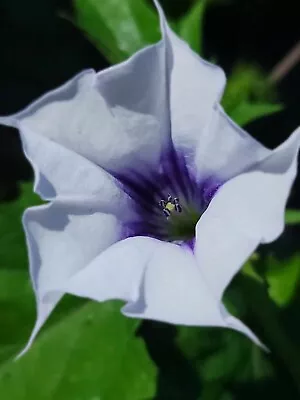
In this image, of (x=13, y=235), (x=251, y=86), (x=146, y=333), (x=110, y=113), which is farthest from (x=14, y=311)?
(x=251, y=86)

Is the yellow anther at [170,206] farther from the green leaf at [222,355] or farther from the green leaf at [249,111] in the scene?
the green leaf at [222,355]

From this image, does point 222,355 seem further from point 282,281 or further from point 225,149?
point 225,149

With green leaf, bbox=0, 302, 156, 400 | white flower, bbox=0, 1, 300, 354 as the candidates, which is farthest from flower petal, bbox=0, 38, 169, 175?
green leaf, bbox=0, 302, 156, 400

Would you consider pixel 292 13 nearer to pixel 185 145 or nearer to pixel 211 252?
pixel 185 145

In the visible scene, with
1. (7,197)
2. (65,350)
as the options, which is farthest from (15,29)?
(65,350)

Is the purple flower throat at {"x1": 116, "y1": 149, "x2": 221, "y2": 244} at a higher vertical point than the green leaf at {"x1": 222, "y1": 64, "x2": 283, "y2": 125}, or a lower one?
higher

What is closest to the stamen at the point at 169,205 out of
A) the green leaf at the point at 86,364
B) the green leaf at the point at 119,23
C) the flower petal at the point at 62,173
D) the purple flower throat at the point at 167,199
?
the purple flower throat at the point at 167,199

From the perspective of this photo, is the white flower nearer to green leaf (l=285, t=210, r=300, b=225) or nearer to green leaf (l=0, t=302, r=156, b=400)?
green leaf (l=285, t=210, r=300, b=225)
